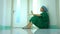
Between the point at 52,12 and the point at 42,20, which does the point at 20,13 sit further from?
the point at 52,12

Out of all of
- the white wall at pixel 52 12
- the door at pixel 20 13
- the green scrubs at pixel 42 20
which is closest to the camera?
the white wall at pixel 52 12

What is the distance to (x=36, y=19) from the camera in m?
4.50

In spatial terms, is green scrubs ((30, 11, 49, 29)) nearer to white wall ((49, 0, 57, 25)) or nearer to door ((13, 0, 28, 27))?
white wall ((49, 0, 57, 25))

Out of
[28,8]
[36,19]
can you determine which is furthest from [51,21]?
[28,8]

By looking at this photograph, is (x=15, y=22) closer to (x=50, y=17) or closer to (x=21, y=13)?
(x=21, y=13)

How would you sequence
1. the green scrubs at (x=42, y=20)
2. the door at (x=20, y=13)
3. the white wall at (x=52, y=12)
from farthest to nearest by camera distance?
the door at (x=20, y=13)
the green scrubs at (x=42, y=20)
the white wall at (x=52, y=12)

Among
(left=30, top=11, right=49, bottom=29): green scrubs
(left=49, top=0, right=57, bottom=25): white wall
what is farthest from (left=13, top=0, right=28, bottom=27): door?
(left=49, top=0, right=57, bottom=25): white wall

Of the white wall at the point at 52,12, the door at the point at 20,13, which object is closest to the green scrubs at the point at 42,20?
the white wall at the point at 52,12

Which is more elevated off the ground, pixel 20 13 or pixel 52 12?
pixel 52 12

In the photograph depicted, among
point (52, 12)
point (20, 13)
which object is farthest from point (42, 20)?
point (20, 13)

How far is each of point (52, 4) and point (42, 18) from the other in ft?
1.84

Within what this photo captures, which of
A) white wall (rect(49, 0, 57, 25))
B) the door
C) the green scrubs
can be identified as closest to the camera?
white wall (rect(49, 0, 57, 25))

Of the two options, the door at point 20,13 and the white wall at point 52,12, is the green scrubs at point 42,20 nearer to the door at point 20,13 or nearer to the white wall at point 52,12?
the white wall at point 52,12

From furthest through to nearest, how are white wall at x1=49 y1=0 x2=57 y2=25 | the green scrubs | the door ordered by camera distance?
1. the door
2. the green scrubs
3. white wall at x1=49 y1=0 x2=57 y2=25
